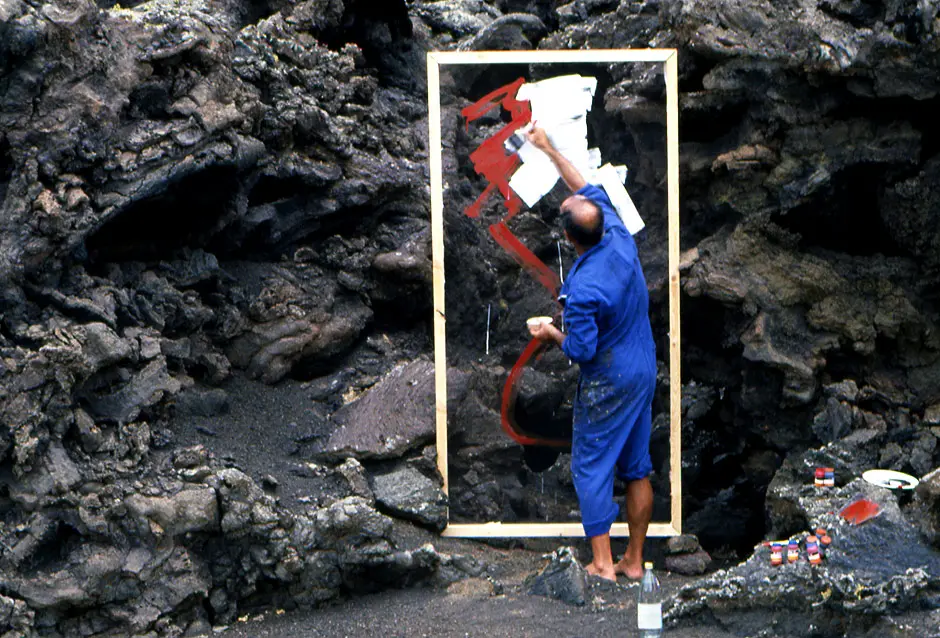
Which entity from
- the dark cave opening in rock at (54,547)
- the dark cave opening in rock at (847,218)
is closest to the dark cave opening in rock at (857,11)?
the dark cave opening in rock at (847,218)

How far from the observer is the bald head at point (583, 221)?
5.93m

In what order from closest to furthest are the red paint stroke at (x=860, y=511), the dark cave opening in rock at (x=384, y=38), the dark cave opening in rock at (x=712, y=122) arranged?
the red paint stroke at (x=860, y=511), the dark cave opening in rock at (x=712, y=122), the dark cave opening in rock at (x=384, y=38)

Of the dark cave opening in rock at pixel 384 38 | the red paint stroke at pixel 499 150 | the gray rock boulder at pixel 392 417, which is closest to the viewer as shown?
the red paint stroke at pixel 499 150

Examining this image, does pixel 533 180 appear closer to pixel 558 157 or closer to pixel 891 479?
pixel 558 157

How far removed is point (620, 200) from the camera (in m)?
6.43

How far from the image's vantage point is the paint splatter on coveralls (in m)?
5.95

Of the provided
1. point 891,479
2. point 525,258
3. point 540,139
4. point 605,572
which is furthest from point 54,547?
point 891,479

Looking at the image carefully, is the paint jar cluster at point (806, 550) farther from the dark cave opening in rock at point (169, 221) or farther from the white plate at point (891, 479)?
the dark cave opening in rock at point (169, 221)

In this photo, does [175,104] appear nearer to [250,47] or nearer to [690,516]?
[250,47]

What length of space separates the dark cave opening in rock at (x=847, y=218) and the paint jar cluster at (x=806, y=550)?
221 cm

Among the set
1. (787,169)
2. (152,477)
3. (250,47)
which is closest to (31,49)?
(250,47)

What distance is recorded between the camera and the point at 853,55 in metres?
6.35

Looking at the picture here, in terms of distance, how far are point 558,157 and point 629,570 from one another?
7.24 ft

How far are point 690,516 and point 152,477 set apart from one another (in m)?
3.69
